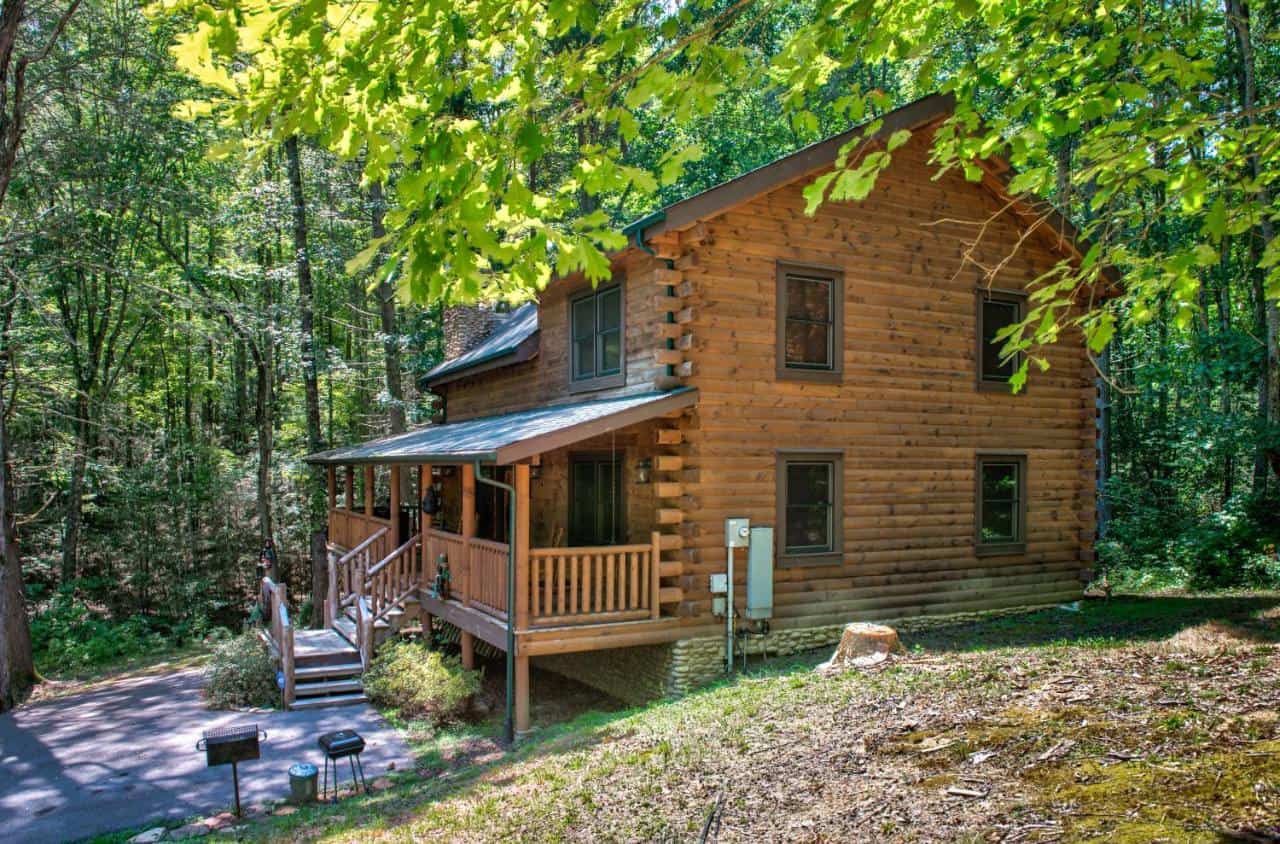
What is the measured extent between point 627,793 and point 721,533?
549 centimetres

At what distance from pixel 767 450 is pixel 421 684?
5.64m

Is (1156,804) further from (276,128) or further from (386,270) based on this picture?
(276,128)

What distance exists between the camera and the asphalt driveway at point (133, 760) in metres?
8.15

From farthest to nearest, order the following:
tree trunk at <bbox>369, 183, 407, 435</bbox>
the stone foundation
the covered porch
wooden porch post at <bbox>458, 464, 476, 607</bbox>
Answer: tree trunk at <bbox>369, 183, 407, 435</bbox> < wooden porch post at <bbox>458, 464, 476, 607</bbox> < the stone foundation < the covered porch

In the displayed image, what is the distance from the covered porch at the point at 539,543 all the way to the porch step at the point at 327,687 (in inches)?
20.4

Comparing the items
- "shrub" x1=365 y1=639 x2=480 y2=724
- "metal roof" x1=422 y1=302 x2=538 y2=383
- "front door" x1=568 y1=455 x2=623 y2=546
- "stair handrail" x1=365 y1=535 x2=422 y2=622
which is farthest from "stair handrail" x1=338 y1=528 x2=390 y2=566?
"metal roof" x1=422 y1=302 x2=538 y2=383

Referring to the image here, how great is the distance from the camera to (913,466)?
12508 mm

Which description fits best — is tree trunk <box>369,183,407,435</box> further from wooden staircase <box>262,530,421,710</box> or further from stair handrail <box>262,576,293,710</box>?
stair handrail <box>262,576,293,710</box>

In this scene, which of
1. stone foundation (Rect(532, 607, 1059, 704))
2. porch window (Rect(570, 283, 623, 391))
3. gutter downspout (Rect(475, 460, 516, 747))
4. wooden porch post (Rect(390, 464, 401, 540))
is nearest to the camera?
gutter downspout (Rect(475, 460, 516, 747))

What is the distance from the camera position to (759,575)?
10984 mm

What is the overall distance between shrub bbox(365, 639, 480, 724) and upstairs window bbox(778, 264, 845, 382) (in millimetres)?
6082

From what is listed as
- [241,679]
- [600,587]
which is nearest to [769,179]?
[600,587]

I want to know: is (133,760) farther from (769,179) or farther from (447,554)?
(769,179)

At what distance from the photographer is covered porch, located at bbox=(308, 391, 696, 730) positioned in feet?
33.2
